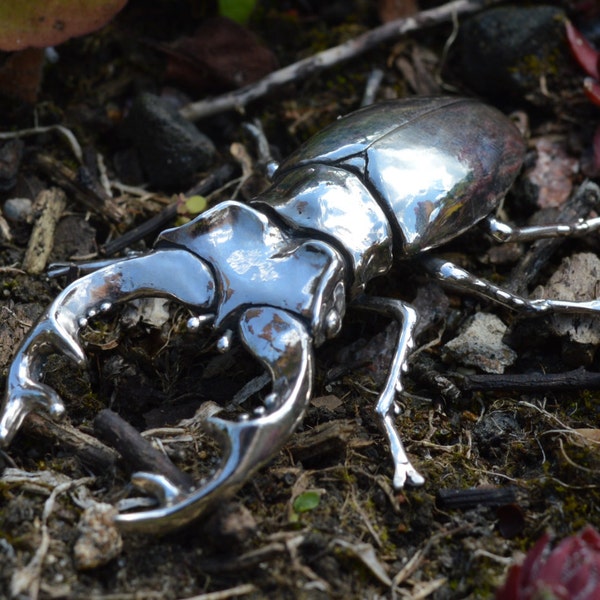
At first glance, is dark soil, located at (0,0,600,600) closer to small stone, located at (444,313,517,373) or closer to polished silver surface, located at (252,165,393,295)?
small stone, located at (444,313,517,373)

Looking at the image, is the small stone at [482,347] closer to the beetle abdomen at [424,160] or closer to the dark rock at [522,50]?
the beetle abdomen at [424,160]

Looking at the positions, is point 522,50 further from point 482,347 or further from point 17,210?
point 17,210

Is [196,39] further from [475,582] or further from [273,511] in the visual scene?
[475,582]

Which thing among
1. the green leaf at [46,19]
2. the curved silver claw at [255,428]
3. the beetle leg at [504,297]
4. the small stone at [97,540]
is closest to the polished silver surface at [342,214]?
the beetle leg at [504,297]

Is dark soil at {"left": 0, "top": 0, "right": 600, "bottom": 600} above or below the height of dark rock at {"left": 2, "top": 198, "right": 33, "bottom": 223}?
below

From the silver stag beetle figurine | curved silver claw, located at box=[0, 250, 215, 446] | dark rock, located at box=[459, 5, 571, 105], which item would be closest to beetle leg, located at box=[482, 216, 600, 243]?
the silver stag beetle figurine

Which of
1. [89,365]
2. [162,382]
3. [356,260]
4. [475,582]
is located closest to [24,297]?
[89,365]

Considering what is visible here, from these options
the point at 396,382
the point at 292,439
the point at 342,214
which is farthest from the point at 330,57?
the point at 292,439
